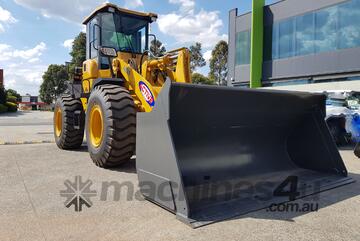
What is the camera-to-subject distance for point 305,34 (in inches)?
837

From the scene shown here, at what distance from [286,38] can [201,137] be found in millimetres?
20322

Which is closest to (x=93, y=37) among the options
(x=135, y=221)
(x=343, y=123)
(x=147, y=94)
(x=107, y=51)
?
(x=107, y=51)

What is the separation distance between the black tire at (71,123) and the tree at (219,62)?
1309 inches

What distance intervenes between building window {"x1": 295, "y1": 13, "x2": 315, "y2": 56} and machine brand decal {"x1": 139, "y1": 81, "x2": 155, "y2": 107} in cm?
1775

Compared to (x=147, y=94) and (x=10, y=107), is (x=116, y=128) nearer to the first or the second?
(x=147, y=94)

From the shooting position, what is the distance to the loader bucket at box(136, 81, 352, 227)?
140 inches

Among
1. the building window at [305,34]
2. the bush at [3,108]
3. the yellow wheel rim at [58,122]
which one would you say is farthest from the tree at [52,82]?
the yellow wheel rim at [58,122]

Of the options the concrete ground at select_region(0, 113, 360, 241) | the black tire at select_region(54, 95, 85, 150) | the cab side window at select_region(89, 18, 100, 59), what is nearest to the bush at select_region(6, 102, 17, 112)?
the black tire at select_region(54, 95, 85, 150)

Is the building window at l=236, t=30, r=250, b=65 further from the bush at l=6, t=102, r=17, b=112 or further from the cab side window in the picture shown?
the bush at l=6, t=102, r=17, b=112

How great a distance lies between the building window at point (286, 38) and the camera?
22.2 m

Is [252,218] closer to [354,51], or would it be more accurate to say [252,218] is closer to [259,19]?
[354,51]

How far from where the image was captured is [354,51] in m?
18.2

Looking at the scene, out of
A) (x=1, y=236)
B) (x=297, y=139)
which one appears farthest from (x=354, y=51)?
(x=1, y=236)

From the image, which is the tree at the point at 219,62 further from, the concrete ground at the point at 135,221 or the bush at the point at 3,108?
the concrete ground at the point at 135,221
